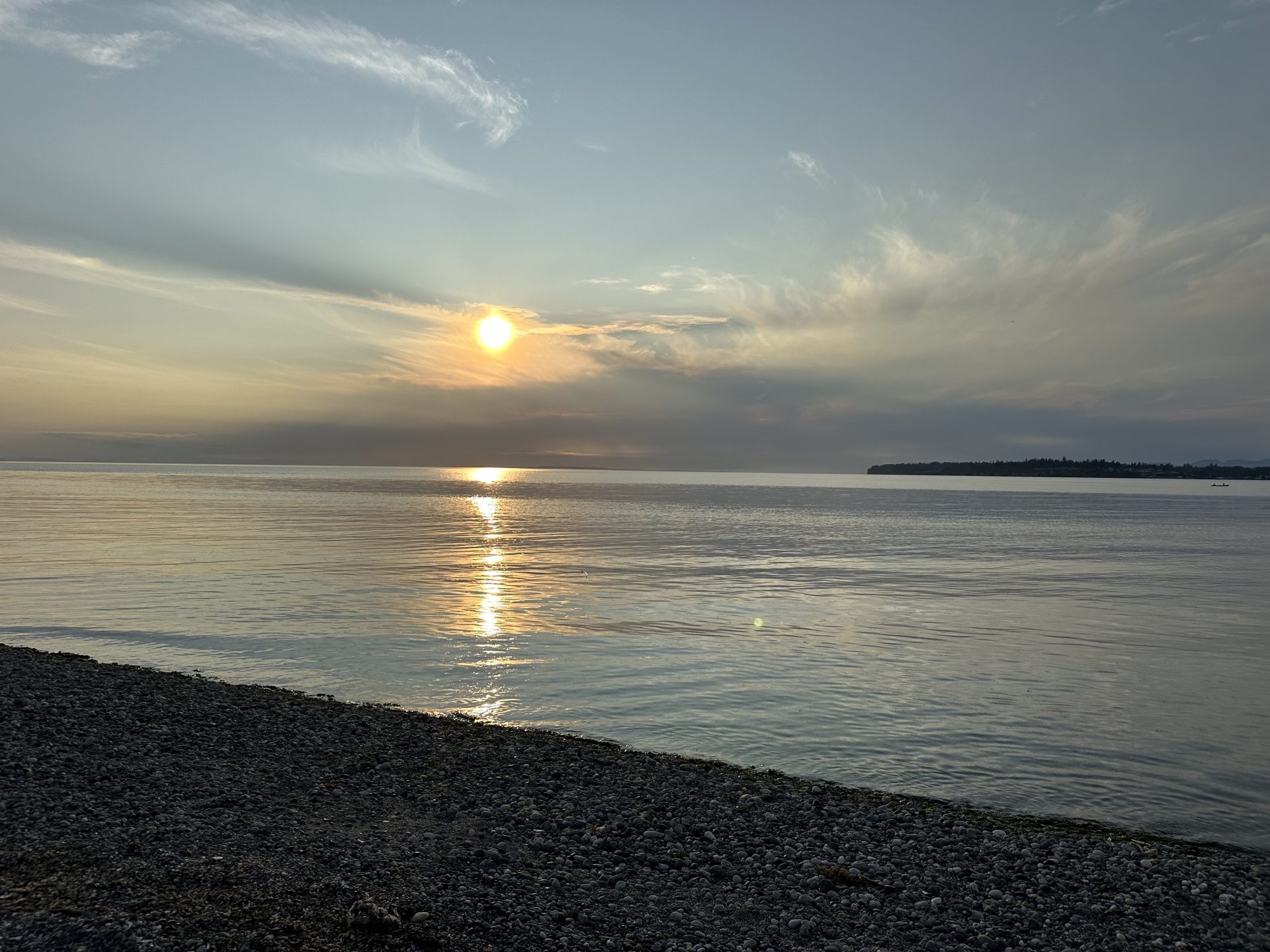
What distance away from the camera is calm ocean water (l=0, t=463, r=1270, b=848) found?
14164mm

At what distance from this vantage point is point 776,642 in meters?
23.7

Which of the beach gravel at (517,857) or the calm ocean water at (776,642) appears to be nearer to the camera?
the beach gravel at (517,857)

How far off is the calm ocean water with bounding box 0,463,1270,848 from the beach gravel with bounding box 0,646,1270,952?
2.39 m

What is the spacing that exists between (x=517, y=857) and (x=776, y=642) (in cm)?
1548

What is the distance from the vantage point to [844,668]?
20609mm

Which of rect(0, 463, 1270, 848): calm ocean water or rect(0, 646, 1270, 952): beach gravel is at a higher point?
rect(0, 646, 1270, 952): beach gravel

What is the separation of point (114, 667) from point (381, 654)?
5.93 metres

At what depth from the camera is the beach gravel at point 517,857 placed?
7359mm

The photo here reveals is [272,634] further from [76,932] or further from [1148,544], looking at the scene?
[1148,544]

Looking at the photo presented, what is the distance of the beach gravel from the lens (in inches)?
290

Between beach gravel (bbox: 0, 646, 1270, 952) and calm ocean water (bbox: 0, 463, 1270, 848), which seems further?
calm ocean water (bbox: 0, 463, 1270, 848)

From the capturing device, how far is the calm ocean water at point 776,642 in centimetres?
1416

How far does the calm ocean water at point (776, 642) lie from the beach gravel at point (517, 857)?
2.39 m

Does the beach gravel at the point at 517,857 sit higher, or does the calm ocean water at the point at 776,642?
the beach gravel at the point at 517,857
